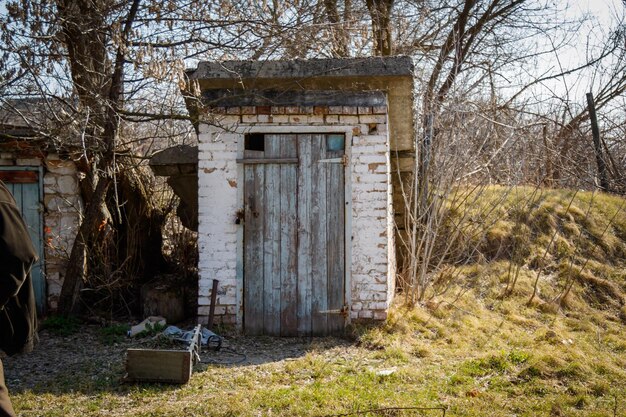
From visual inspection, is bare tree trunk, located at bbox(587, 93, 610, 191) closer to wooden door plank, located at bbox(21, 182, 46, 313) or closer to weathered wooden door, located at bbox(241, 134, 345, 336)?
weathered wooden door, located at bbox(241, 134, 345, 336)

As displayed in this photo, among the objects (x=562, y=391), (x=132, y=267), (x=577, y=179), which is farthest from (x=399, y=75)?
(x=577, y=179)

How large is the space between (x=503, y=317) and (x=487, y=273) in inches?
55.5

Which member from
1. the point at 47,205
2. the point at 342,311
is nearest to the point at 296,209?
the point at 342,311

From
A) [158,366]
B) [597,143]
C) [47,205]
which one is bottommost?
[158,366]

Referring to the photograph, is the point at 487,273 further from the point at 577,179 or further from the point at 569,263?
the point at 577,179

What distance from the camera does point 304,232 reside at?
23.3 ft

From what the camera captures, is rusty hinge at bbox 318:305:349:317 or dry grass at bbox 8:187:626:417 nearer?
dry grass at bbox 8:187:626:417

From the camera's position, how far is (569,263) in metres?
9.70

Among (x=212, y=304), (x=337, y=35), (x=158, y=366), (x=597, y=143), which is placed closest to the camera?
(x=158, y=366)

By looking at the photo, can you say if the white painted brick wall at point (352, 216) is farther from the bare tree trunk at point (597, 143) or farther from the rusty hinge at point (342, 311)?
the bare tree trunk at point (597, 143)

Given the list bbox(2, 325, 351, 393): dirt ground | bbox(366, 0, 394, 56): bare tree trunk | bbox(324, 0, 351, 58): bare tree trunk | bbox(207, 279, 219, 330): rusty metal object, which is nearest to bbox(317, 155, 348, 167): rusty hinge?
bbox(207, 279, 219, 330): rusty metal object

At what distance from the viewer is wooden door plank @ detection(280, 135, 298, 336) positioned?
280 inches

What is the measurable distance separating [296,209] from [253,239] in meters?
0.55

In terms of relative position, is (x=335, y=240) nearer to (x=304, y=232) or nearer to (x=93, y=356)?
(x=304, y=232)
